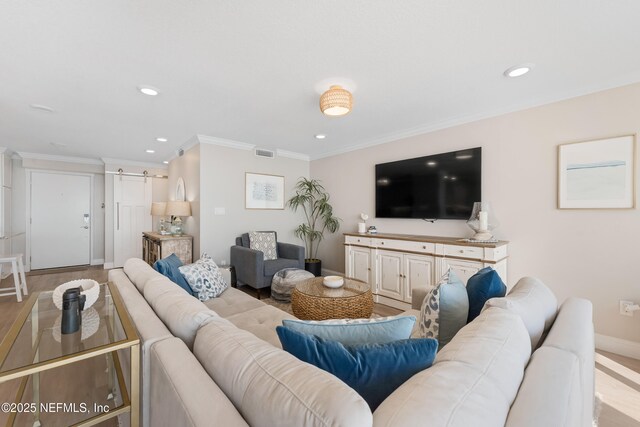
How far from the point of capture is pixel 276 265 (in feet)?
11.8

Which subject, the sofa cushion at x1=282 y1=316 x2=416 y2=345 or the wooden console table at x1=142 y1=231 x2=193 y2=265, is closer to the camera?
the sofa cushion at x1=282 y1=316 x2=416 y2=345

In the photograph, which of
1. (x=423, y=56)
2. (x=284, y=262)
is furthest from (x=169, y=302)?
(x=284, y=262)

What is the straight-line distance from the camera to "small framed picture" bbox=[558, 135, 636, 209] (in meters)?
2.16

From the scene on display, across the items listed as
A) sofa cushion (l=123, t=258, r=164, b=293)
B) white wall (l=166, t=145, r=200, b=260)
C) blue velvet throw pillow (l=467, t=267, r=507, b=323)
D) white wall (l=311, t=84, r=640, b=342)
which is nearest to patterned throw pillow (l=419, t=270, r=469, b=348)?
blue velvet throw pillow (l=467, t=267, r=507, b=323)

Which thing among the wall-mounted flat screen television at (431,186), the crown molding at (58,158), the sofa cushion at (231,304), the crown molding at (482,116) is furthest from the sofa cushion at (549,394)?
the crown molding at (58,158)

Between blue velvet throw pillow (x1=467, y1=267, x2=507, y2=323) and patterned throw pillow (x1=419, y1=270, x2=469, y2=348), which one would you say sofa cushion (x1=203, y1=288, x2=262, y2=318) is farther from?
blue velvet throw pillow (x1=467, y1=267, x2=507, y2=323)

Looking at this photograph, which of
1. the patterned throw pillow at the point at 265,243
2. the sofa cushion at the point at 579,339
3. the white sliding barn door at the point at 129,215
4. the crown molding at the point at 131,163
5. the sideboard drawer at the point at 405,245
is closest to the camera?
the sofa cushion at the point at 579,339

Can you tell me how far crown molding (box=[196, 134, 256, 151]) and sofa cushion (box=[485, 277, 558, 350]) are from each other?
3.85 metres

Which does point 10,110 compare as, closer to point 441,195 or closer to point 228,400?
point 228,400

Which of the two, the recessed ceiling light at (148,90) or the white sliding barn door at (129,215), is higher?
the recessed ceiling light at (148,90)

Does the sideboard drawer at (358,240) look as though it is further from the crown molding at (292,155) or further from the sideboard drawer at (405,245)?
the crown molding at (292,155)

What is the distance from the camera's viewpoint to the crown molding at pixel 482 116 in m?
2.25

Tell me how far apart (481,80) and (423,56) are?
2.30ft

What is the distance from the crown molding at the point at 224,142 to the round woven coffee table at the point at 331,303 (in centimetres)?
270
